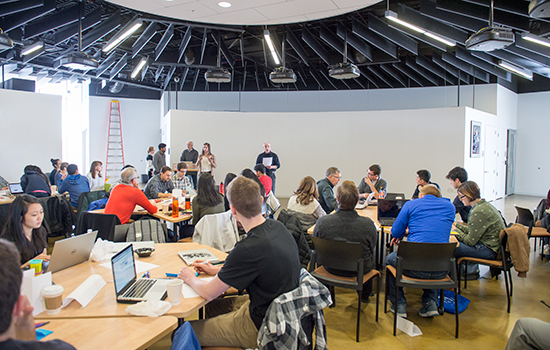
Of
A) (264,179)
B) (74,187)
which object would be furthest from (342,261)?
(74,187)

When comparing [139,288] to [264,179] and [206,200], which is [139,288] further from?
[264,179]

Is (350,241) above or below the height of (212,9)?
below

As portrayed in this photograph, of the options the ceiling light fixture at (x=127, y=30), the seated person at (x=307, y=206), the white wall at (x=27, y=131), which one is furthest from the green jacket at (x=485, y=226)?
the white wall at (x=27, y=131)

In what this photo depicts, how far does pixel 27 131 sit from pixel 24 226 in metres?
8.81

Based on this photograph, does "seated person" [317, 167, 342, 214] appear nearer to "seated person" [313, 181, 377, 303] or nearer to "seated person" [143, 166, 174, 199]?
"seated person" [313, 181, 377, 303]

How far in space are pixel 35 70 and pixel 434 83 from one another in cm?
1250

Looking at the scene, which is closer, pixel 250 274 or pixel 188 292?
pixel 250 274

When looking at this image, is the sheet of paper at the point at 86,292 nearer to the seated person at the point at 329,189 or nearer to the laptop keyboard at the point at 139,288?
the laptop keyboard at the point at 139,288

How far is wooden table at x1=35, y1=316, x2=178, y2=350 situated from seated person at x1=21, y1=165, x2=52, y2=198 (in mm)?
4952

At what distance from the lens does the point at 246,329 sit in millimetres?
2027

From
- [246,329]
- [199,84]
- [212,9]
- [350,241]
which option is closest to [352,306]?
[350,241]

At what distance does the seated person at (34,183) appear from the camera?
5.86 m

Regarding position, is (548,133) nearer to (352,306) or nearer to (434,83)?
(434,83)

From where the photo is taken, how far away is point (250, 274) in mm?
1898
